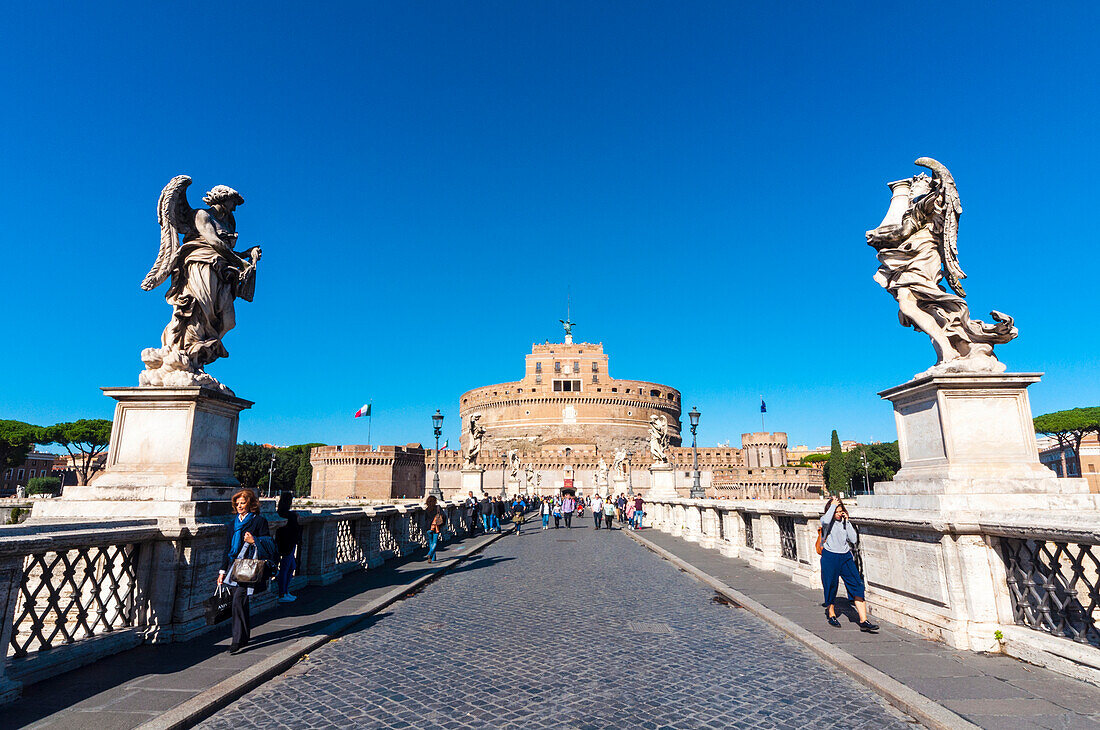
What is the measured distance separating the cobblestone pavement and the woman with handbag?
604 millimetres

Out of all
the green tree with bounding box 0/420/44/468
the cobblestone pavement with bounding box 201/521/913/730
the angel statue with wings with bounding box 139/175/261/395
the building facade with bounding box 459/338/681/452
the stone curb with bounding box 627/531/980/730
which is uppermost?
the building facade with bounding box 459/338/681/452

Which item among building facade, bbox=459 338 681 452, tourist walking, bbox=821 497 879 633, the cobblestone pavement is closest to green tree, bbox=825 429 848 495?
building facade, bbox=459 338 681 452

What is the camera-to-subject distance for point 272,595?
268 inches

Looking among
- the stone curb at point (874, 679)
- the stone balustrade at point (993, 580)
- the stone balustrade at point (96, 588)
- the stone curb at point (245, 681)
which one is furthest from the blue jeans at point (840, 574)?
the stone balustrade at point (96, 588)

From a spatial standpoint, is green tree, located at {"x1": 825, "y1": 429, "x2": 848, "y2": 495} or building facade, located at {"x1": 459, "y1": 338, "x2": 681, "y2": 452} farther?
building facade, located at {"x1": 459, "y1": 338, "x2": 681, "y2": 452}

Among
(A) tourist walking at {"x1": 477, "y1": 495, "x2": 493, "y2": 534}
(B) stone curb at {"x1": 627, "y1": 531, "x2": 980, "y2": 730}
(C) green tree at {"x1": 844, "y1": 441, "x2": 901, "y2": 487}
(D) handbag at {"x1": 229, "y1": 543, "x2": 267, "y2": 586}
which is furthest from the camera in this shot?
(C) green tree at {"x1": 844, "y1": 441, "x2": 901, "y2": 487}

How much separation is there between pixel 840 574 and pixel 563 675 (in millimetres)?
3026

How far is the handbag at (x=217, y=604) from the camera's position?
5276 mm

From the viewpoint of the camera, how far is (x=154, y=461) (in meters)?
5.75

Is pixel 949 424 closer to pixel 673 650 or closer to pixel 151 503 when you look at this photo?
pixel 673 650

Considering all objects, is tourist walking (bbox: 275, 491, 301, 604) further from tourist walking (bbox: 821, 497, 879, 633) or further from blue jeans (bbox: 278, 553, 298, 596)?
tourist walking (bbox: 821, 497, 879, 633)

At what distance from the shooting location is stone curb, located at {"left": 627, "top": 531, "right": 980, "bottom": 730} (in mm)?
3479

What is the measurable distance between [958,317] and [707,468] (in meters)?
69.4

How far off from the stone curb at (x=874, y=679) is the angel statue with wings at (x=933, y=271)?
2.72 metres
